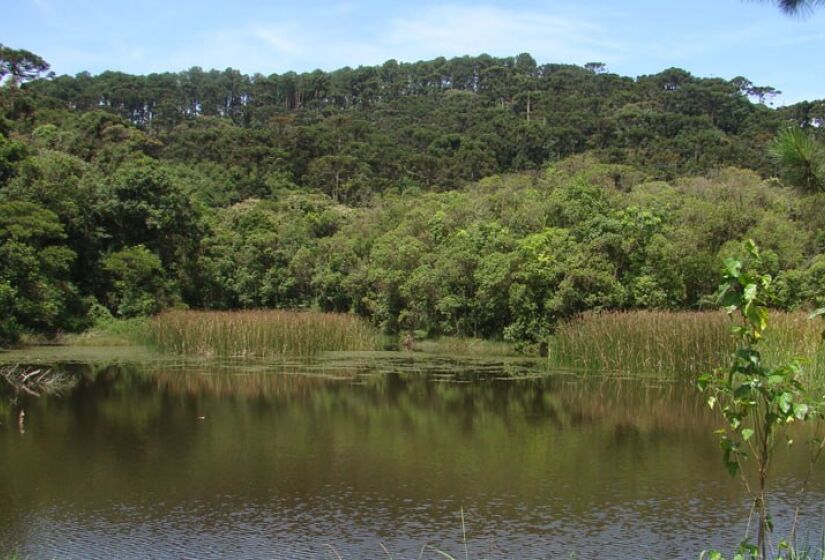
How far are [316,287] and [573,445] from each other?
76.0ft

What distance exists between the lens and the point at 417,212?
3325cm

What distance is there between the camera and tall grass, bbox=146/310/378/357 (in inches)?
963

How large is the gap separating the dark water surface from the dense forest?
3662 mm

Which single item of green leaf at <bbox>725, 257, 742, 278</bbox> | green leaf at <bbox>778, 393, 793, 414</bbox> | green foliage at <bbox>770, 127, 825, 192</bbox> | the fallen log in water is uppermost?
green foliage at <bbox>770, 127, 825, 192</bbox>

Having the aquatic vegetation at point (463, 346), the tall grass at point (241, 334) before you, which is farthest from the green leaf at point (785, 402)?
the aquatic vegetation at point (463, 346)

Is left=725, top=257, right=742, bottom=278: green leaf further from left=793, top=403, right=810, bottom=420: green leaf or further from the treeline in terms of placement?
the treeline

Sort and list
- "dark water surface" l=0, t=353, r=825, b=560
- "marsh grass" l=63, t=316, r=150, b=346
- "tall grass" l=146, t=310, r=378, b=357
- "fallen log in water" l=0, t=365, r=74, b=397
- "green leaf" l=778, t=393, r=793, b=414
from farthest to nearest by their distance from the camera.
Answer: "marsh grass" l=63, t=316, r=150, b=346, "tall grass" l=146, t=310, r=378, b=357, "fallen log in water" l=0, t=365, r=74, b=397, "dark water surface" l=0, t=353, r=825, b=560, "green leaf" l=778, t=393, r=793, b=414

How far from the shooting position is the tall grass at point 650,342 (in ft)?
62.0

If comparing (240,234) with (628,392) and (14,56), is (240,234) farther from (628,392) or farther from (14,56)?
(628,392)

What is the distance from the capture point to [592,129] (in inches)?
2418

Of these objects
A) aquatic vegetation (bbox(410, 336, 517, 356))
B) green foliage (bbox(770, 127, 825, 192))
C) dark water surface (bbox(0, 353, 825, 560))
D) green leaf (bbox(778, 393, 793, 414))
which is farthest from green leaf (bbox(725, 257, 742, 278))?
aquatic vegetation (bbox(410, 336, 517, 356))

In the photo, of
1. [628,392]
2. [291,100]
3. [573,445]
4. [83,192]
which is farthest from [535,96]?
[573,445]

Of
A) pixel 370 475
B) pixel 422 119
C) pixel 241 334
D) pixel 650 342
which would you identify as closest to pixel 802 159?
pixel 370 475

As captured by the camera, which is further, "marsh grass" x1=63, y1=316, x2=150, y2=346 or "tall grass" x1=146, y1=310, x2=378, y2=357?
"marsh grass" x1=63, y1=316, x2=150, y2=346
